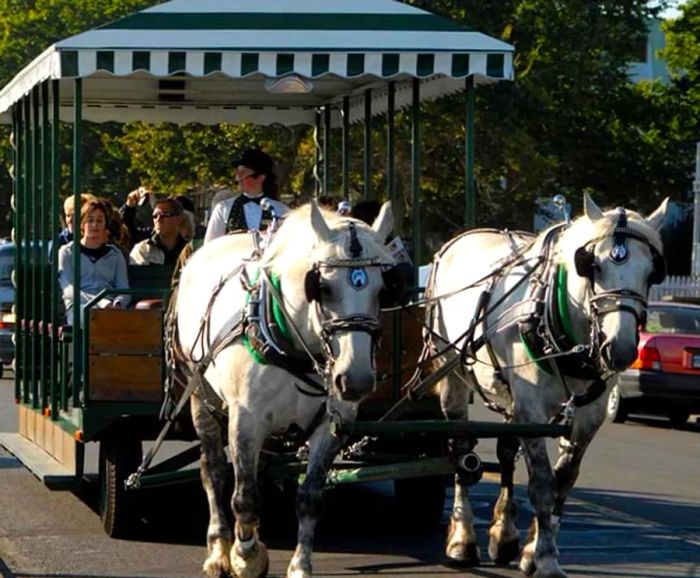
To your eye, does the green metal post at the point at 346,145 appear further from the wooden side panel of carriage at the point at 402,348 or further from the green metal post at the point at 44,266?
the wooden side panel of carriage at the point at 402,348

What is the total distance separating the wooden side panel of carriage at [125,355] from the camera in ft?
33.7

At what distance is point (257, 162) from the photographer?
11.1 meters

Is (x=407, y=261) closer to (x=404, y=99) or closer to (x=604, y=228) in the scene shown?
(x=604, y=228)

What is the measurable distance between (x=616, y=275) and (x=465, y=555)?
2.05m

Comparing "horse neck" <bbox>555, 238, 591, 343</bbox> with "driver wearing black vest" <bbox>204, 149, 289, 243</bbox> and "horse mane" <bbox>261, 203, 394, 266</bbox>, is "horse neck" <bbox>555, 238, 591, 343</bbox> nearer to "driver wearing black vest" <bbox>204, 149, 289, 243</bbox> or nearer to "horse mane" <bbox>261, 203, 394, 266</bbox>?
"horse mane" <bbox>261, 203, 394, 266</bbox>

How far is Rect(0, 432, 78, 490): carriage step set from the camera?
34.8 feet

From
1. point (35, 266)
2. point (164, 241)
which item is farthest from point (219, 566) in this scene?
point (164, 241)

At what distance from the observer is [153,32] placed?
10.0m

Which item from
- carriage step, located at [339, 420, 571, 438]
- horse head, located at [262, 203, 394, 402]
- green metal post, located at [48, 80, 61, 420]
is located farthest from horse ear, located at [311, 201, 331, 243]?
green metal post, located at [48, 80, 61, 420]

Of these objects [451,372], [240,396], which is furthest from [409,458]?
[240,396]

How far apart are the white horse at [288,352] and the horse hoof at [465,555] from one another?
1261 mm

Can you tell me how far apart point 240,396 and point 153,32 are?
8.07 feet

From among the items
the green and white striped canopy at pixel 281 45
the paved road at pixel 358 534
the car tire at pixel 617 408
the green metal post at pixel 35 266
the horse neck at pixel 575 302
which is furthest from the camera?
the car tire at pixel 617 408

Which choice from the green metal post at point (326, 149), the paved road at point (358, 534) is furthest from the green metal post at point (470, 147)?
the green metal post at point (326, 149)
